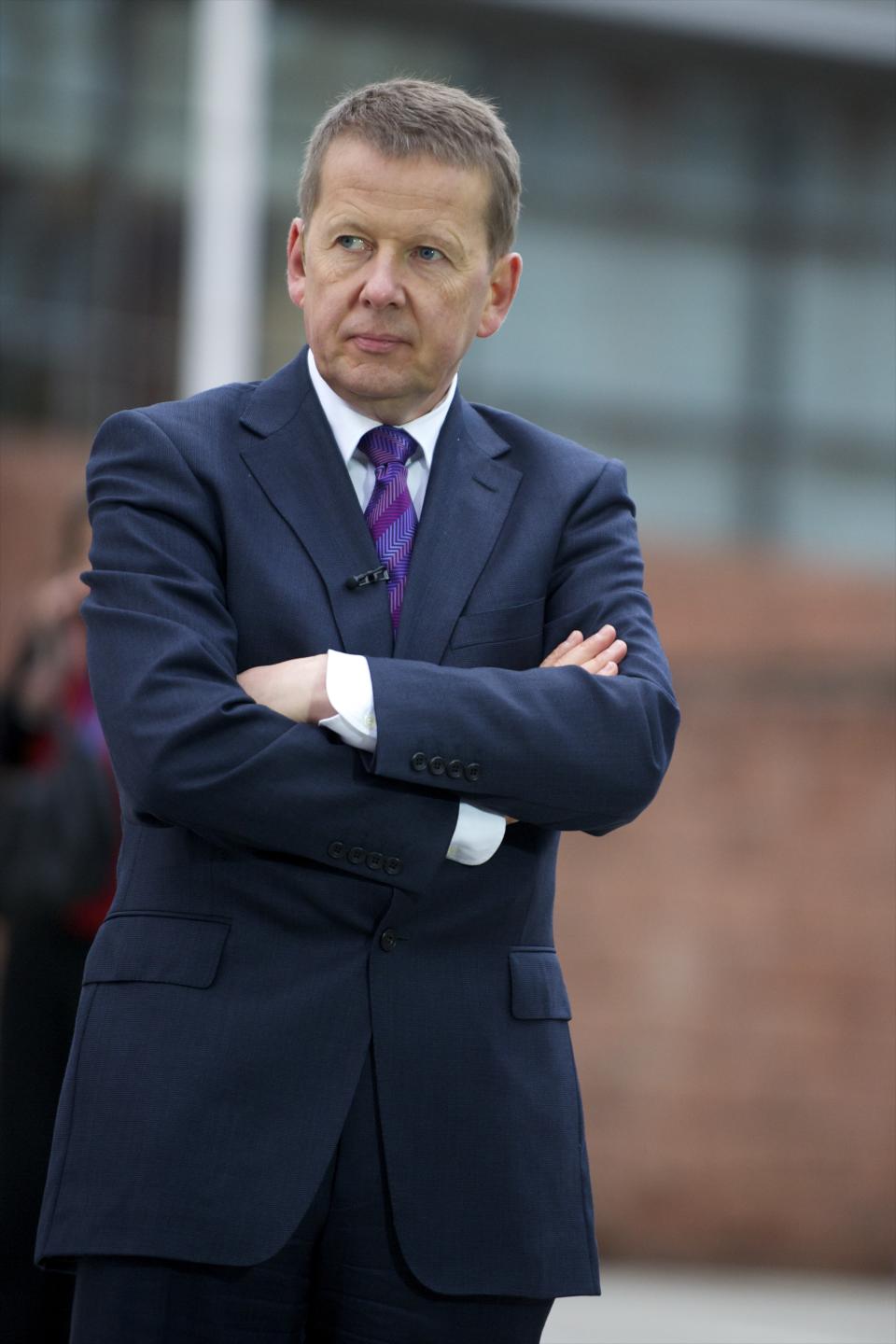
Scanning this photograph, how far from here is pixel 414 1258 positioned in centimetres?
223

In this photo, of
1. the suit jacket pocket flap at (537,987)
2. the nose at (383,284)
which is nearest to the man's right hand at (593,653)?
the suit jacket pocket flap at (537,987)

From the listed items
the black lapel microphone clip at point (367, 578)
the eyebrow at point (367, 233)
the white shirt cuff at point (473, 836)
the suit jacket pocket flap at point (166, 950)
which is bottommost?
the suit jacket pocket flap at point (166, 950)

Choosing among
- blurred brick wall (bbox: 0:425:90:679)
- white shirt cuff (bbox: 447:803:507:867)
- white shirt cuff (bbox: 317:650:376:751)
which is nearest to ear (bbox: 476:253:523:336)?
white shirt cuff (bbox: 317:650:376:751)

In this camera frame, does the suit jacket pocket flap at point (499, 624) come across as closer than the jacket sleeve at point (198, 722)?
No

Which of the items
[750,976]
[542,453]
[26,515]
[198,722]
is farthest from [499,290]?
[750,976]

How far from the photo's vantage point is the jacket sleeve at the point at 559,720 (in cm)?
235

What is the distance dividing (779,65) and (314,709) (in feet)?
31.7

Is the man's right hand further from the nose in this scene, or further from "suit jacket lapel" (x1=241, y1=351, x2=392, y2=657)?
the nose

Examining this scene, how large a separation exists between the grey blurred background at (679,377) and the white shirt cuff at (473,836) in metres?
6.57

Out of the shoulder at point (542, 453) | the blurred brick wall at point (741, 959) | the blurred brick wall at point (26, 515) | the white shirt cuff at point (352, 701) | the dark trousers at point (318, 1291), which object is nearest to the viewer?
the dark trousers at point (318, 1291)

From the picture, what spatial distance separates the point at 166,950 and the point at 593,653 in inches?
27.1

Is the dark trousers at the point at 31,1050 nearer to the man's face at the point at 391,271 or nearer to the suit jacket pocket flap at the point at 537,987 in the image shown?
the suit jacket pocket flap at the point at 537,987

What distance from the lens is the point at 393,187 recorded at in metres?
2.45

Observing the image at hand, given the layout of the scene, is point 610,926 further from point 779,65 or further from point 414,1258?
point 414,1258
